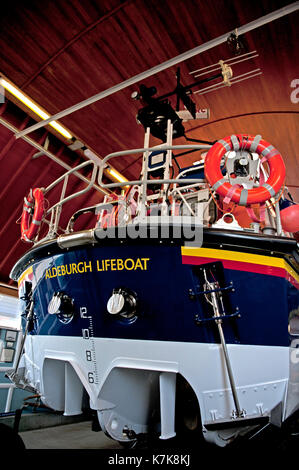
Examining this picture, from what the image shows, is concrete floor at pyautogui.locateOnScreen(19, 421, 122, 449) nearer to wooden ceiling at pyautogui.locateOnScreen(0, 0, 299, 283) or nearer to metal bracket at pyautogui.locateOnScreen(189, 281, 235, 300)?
metal bracket at pyautogui.locateOnScreen(189, 281, 235, 300)

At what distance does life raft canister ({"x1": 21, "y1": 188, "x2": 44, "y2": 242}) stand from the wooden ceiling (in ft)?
11.5

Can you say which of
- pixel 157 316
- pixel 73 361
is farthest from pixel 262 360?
pixel 73 361

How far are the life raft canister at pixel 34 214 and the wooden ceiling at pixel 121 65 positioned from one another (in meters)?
3.51

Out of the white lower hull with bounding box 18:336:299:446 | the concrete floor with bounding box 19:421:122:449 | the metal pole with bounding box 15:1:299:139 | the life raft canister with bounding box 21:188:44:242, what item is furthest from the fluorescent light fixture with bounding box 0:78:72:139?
the concrete floor with bounding box 19:421:122:449

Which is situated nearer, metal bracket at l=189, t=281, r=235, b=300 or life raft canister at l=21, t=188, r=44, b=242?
metal bracket at l=189, t=281, r=235, b=300

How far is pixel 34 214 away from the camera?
3.21 meters

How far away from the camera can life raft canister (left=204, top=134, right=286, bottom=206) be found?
7.00 ft

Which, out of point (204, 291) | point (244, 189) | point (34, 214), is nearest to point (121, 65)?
point (34, 214)

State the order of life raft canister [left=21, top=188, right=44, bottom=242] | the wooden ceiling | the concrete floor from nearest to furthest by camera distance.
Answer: life raft canister [left=21, top=188, right=44, bottom=242] < the concrete floor < the wooden ceiling

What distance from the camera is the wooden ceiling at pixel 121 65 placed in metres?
5.07

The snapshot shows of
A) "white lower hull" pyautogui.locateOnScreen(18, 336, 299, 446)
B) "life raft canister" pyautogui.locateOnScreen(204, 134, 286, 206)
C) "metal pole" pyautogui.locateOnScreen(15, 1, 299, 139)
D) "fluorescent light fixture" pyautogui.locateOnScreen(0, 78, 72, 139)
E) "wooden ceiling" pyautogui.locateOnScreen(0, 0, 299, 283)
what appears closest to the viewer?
"white lower hull" pyautogui.locateOnScreen(18, 336, 299, 446)

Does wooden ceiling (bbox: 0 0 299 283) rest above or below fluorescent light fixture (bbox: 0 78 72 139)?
above
